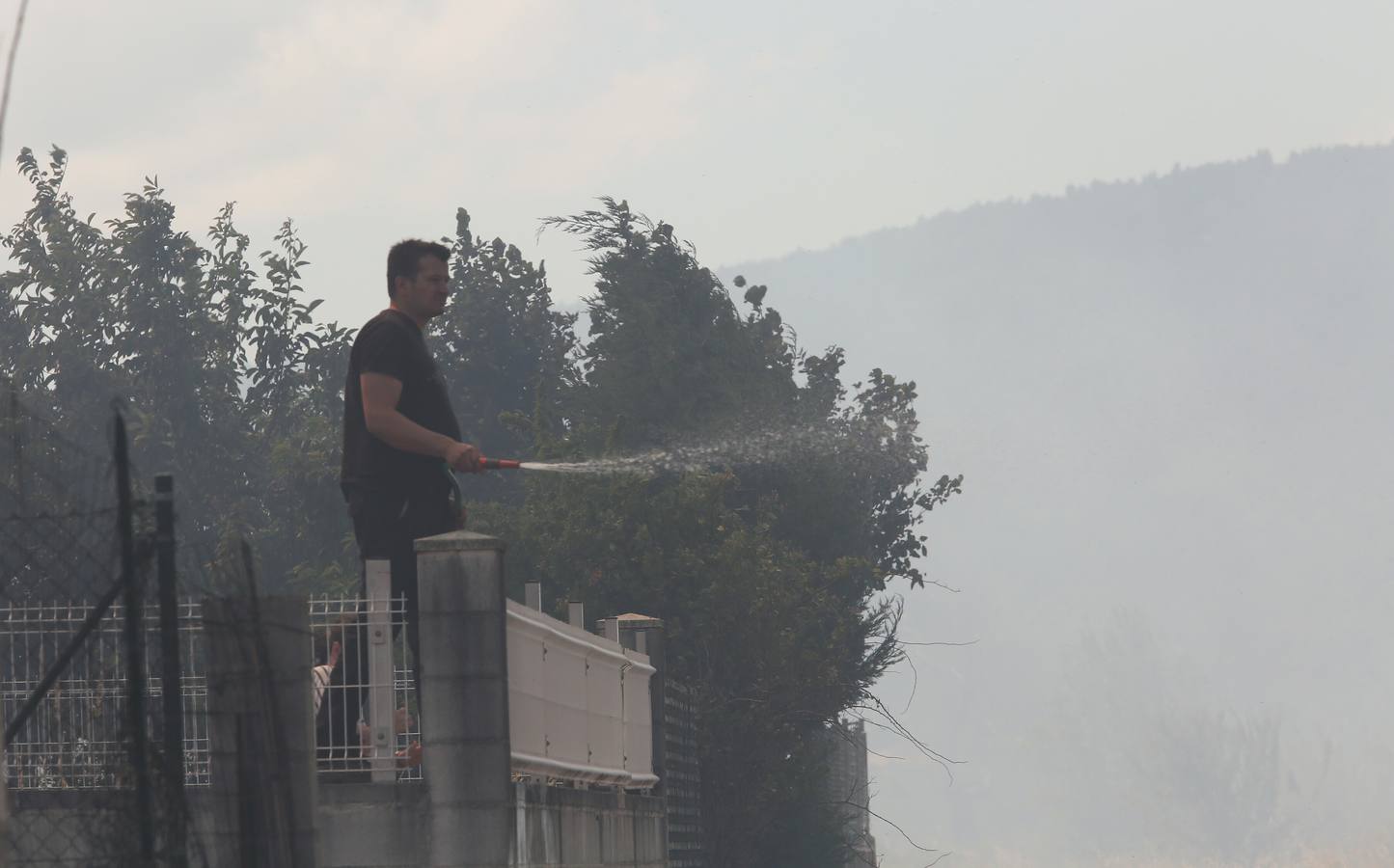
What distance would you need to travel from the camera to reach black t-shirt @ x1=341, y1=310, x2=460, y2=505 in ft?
38.3

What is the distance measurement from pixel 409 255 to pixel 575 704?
3913 mm

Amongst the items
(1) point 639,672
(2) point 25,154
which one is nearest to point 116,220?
(2) point 25,154

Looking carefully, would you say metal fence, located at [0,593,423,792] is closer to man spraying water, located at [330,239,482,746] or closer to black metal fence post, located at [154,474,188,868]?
man spraying water, located at [330,239,482,746]

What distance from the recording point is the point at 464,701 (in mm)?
12172

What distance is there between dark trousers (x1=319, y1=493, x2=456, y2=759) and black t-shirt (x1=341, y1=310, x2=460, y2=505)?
77 millimetres

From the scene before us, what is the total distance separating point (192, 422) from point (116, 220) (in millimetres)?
5179

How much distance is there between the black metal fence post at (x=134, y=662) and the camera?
7.74 meters

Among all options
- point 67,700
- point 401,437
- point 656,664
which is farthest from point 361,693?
point 656,664

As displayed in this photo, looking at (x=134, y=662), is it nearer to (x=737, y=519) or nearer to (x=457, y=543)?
(x=457, y=543)

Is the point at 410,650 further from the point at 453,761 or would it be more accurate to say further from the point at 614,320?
the point at 614,320

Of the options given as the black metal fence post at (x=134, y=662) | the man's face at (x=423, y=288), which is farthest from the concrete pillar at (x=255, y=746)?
the man's face at (x=423, y=288)

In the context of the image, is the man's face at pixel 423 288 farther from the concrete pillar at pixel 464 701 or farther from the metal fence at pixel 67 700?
the metal fence at pixel 67 700

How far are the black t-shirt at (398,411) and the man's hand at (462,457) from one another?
27 centimetres

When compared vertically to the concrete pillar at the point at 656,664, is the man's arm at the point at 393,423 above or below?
above
